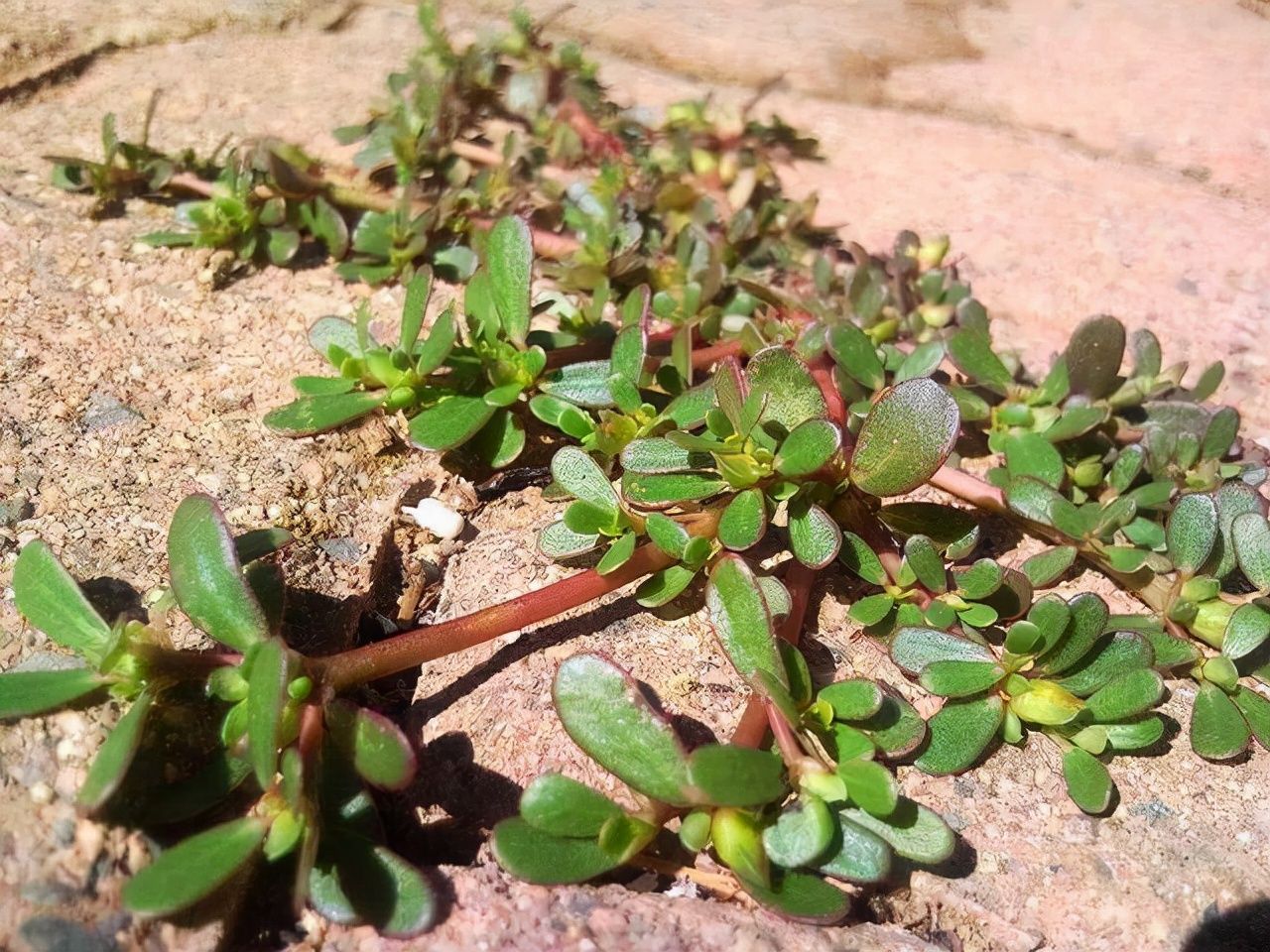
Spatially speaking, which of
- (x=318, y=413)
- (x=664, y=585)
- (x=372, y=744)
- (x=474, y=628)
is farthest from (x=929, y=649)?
(x=318, y=413)

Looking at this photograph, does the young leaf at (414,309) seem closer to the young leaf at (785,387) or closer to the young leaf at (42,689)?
the young leaf at (785,387)

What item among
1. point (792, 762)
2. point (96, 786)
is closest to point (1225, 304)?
point (792, 762)

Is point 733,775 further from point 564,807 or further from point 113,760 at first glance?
point 113,760

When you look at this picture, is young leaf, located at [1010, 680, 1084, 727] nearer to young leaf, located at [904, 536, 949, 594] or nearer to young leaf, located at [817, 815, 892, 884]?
young leaf, located at [904, 536, 949, 594]

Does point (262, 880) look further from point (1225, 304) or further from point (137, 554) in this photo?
point (1225, 304)

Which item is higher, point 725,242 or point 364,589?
point 725,242

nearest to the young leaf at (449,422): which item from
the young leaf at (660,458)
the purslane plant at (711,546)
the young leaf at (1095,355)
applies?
the purslane plant at (711,546)
